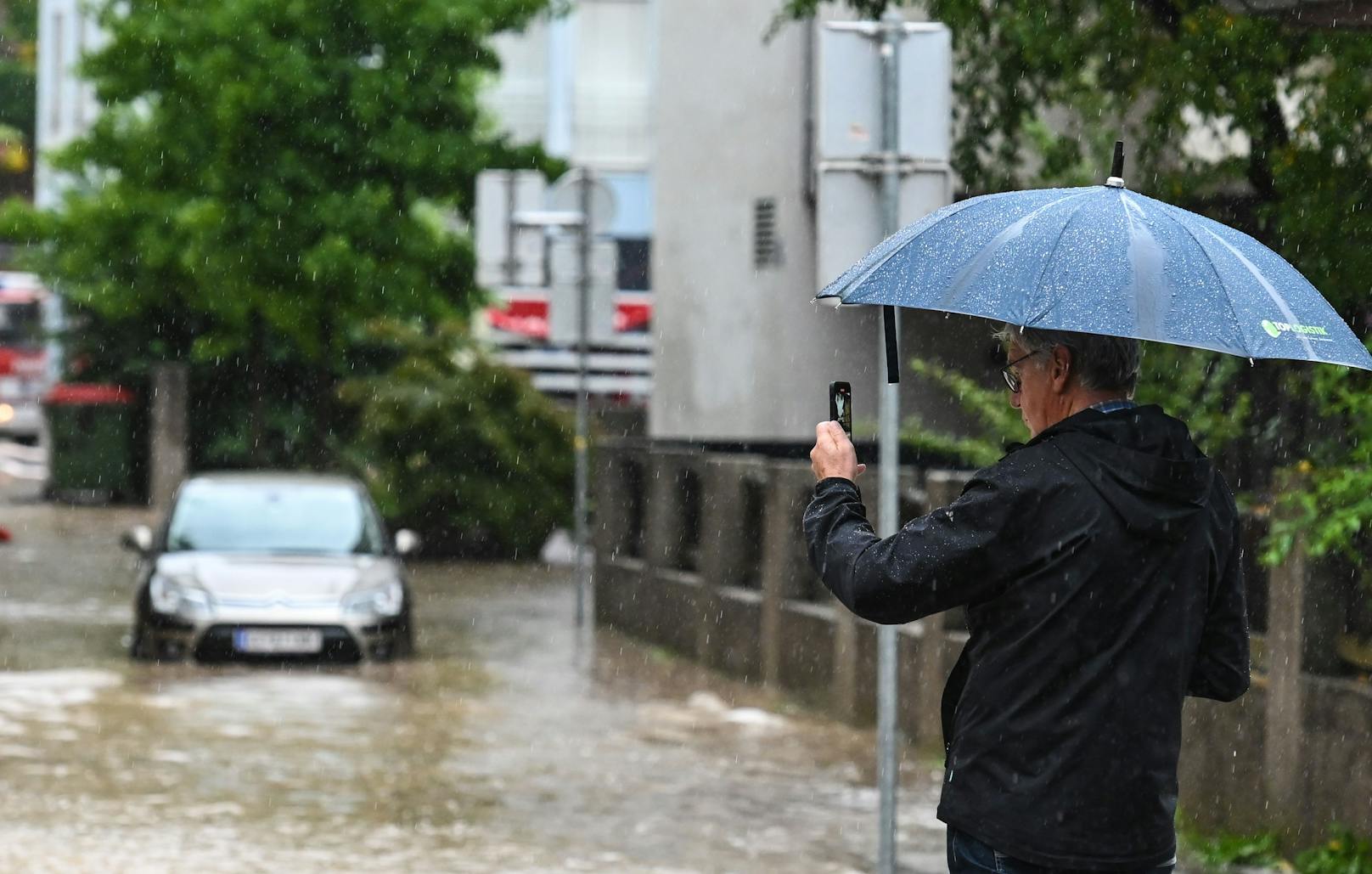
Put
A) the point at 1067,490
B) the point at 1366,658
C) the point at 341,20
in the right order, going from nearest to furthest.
A: the point at 1067,490, the point at 1366,658, the point at 341,20

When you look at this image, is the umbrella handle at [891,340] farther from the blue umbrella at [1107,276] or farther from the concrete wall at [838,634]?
the concrete wall at [838,634]

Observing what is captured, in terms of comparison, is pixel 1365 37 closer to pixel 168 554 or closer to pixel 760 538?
pixel 760 538

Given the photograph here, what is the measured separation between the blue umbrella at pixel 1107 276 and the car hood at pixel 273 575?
11.7 m

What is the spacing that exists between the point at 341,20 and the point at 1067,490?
1096 inches

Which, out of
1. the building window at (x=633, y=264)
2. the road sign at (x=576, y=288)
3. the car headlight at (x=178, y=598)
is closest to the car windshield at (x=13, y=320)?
the building window at (x=633, y=264)

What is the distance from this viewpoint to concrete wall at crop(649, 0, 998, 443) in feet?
60.2

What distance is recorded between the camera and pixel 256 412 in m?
34.0

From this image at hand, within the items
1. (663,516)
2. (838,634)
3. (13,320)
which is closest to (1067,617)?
(838,634)

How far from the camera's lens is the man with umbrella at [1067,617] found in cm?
383

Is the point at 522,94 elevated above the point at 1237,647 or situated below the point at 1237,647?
above

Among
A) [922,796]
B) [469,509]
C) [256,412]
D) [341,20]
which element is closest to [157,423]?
[256,412]

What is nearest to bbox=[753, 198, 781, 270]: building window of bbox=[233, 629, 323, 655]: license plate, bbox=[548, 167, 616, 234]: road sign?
bbox=[548, 167, 616, 234]: road sign

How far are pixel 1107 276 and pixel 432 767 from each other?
7590 millimetres

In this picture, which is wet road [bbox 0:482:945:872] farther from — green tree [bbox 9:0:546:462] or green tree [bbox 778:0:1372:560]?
green tree [bbox 9:0:546:462]
